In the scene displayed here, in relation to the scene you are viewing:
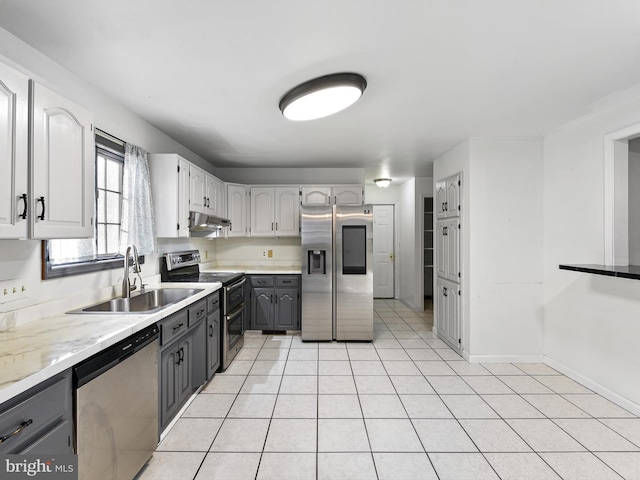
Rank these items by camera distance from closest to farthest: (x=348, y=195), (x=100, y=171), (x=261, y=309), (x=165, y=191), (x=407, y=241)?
(x=100, y=171) → (x=165, y=191) → (x=261, y=309) → (x=348, y=195) → (x=407, y=241)

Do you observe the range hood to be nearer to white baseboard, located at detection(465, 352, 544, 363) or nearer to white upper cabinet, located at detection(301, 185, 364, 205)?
white upper cabinet, located at detection(301, 185, 364, 205)

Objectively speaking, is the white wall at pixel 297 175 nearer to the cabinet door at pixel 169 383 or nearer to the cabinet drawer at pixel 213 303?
the cabinet drawer at pixel 213 303

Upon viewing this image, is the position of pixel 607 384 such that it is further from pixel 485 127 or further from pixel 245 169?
pixel 245 169

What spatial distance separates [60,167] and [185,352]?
1.52 meters

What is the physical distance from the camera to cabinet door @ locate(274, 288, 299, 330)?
167 inches

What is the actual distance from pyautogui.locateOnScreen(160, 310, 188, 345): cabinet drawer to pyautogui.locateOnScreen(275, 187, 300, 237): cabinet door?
2406 millimetres

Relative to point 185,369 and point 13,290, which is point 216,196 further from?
point 13,290

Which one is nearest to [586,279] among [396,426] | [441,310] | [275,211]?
[441,310]

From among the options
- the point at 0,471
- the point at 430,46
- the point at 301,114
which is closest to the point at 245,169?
the point at 301,114

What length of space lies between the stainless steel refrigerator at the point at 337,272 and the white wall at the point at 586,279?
78.0 inches

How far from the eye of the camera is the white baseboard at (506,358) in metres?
3.34

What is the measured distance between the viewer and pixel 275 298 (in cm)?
424

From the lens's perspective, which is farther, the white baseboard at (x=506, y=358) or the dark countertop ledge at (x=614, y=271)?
the white baseboard at (x=506, y=358)

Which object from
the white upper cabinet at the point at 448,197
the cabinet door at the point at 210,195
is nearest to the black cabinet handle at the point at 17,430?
the cabinet door at the point at 210,195
